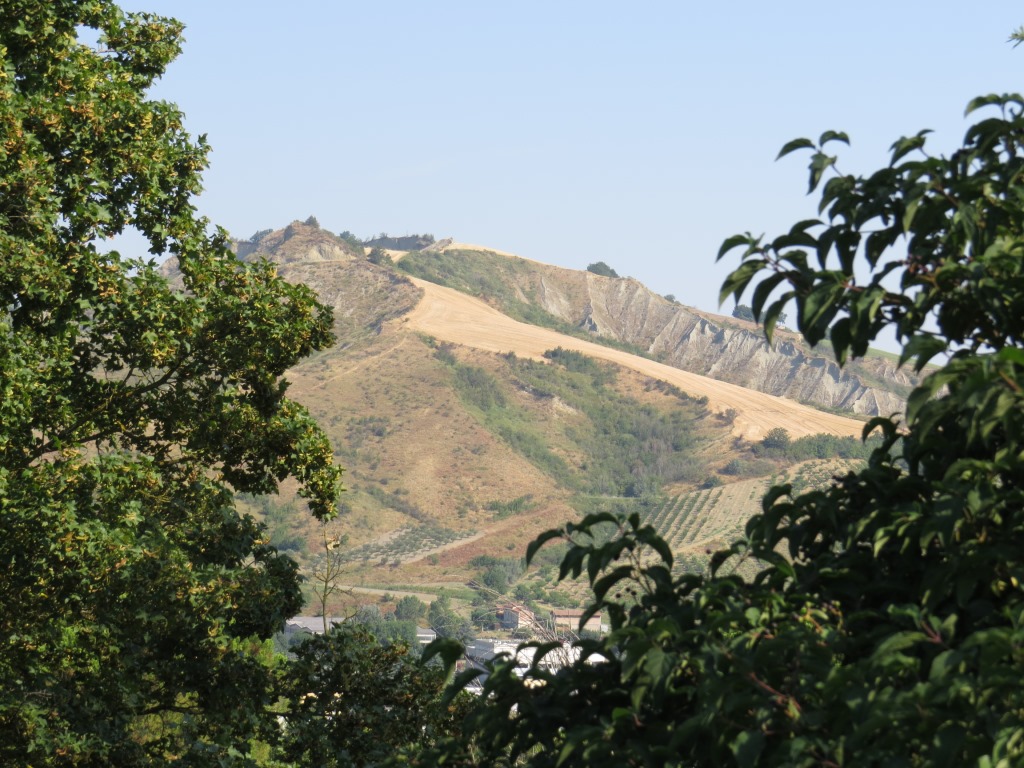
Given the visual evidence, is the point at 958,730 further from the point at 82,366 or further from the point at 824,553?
the point at 82,366

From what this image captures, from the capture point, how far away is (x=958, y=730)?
2.81 m

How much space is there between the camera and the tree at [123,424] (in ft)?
28.8

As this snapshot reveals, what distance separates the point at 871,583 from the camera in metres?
3.66

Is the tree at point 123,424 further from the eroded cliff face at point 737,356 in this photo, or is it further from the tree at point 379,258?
the eroded cliff face at point 737,356

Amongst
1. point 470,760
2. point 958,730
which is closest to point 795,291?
point 958,730

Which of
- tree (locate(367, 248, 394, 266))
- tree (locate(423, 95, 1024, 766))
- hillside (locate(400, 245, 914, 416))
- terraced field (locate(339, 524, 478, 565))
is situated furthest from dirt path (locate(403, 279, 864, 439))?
tree (locate(423, 95, 1024, 766))

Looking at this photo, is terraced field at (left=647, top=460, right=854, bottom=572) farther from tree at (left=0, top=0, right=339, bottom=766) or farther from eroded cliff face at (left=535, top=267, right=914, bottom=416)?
tree at (left=0, top=0, right=339, bottom=766)

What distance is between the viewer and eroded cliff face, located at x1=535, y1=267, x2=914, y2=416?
185m

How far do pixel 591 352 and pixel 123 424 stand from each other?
15489 centimetres

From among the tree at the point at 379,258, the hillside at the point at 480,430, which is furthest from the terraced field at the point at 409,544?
the tree at the point at 379,258

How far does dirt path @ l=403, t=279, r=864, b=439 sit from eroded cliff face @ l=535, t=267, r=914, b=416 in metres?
20.3

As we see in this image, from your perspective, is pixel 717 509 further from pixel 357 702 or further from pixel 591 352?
pixel 357 702

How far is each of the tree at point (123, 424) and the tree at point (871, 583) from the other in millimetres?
5749

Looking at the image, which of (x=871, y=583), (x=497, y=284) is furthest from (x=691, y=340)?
(x=871, y=583)
